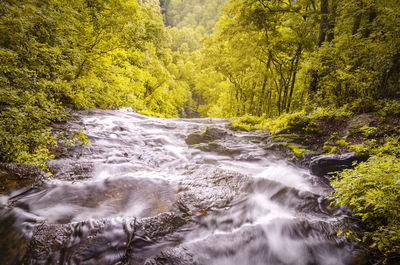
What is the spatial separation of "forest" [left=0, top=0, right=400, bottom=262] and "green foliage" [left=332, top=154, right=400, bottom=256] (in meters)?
0.01

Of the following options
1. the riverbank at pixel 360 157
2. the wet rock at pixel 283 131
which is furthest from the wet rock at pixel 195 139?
the wet rock at pixel 283 131

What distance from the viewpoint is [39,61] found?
3.87 metres

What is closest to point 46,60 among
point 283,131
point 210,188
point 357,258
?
point 210,188

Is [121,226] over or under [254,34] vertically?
under

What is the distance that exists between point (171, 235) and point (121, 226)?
2.48ft

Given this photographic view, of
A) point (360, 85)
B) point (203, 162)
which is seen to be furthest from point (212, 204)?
point (360, 85)

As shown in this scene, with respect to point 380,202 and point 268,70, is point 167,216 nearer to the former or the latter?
point 380,202

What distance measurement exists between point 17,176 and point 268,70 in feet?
40.5

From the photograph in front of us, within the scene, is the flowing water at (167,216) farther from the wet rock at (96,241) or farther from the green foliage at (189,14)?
the green foliage at (189,14)

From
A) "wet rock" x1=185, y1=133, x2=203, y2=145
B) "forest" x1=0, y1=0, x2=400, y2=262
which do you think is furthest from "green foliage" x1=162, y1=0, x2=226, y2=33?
"wet rock" x1=185, y1=133, x2=203, y2=145

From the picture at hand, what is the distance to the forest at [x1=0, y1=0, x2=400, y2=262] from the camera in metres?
2.77

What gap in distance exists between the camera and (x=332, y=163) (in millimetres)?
4496

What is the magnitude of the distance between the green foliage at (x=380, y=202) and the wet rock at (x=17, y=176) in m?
5.34

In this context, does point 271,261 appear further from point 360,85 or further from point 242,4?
point 242,4
